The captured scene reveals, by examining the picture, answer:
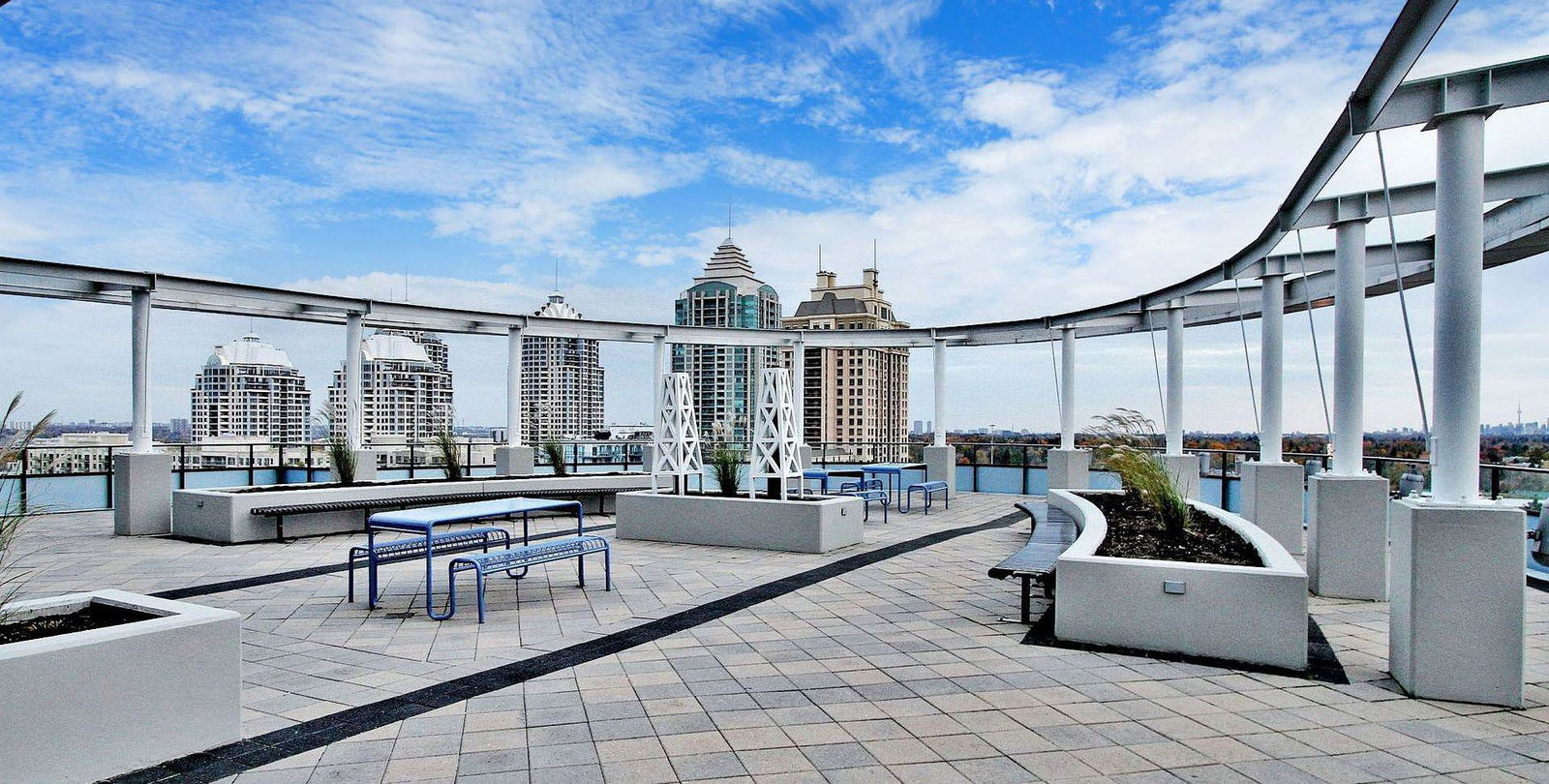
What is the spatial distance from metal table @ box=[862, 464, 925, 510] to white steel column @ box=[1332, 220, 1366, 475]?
5.35m

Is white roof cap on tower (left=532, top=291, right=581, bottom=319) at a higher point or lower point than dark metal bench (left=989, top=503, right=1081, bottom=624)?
higher

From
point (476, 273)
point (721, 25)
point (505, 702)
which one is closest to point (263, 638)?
point (505, 702)

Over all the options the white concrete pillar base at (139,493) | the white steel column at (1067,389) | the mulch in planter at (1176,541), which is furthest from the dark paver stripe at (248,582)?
the white steel column at (1067,389)

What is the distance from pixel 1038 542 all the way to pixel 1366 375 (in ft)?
9.06

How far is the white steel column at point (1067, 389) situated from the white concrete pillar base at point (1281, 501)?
4.49 meters

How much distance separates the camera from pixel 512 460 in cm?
1155

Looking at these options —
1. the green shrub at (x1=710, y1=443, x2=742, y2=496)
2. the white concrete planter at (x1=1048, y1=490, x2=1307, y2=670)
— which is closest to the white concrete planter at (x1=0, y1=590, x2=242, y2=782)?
the white concrete planter at (x1=1048, y1=490, x2=1307, y2=670)

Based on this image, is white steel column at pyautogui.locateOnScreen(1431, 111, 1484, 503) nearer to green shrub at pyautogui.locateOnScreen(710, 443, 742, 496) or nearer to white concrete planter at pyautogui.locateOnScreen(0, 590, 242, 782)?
white concrete planter at pyautogui.locateOnScreen(0, 590, 242, 782)

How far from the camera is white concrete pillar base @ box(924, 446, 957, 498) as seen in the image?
12891 millimetres

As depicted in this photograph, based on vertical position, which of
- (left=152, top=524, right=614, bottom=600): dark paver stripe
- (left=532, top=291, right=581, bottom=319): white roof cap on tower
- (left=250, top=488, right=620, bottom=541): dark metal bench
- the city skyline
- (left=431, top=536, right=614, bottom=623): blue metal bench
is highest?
the city skyline

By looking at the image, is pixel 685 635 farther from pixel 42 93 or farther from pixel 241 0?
pixel 42 93

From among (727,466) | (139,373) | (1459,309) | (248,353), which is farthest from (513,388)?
(1459,309)

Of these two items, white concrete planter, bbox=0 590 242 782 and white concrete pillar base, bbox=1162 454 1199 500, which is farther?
white concrete pillar base, bbox=1162 454 1199 500

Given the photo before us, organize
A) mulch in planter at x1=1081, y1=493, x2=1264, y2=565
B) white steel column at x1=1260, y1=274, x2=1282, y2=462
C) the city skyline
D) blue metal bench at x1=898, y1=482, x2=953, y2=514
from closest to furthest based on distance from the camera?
mulch in planter at x1=1081, y1=493, x2=1264, y2=565 → the city skyline → white steel column at x1=1260, y1=274, x2=1282, y2=462 → blue metal bench at x1=898, y1=482, x2=953, y2=514
